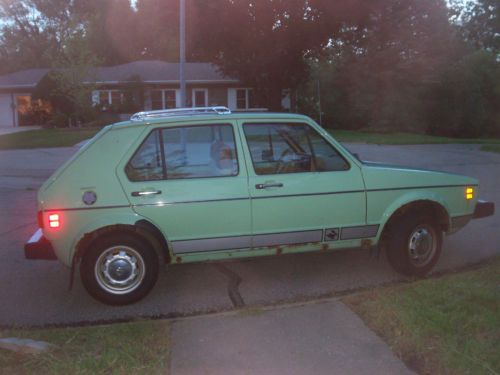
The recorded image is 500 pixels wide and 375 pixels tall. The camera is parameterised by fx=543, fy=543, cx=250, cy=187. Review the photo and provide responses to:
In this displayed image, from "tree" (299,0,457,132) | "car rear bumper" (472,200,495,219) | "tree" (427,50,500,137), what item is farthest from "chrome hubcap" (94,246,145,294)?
"tree" (427,50,500,137)

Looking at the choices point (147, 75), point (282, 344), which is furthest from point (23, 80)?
point (282, 344)

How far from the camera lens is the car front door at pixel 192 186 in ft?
16.0

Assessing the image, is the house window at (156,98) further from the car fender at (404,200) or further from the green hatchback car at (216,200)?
the car fender at (404,200)

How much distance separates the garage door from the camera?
125ft

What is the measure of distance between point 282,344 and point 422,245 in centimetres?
229

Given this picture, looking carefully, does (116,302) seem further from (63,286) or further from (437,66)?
(437,66)

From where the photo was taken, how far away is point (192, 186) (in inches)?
195

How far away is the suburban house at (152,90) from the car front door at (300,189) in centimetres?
2993

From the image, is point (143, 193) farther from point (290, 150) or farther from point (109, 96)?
point (109, 96)

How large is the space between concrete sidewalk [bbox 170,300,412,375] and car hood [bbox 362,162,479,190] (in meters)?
1.38

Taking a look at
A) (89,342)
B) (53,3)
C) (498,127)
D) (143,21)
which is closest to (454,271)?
(89,342)

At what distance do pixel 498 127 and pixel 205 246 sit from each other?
112 ft

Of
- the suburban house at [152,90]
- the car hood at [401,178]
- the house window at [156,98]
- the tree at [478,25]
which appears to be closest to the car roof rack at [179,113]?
the car hood at [401,178]

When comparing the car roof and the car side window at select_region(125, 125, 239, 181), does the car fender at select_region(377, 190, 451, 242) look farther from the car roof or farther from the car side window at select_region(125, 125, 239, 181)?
the car side window at select_region(125, 125, 239, 181)
